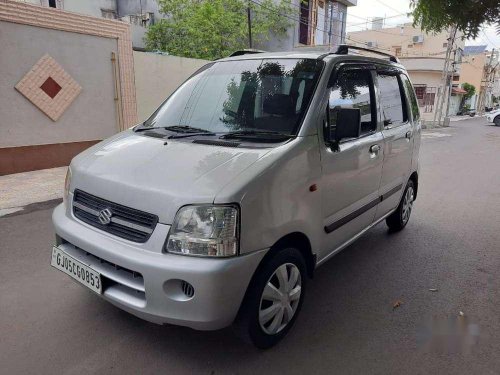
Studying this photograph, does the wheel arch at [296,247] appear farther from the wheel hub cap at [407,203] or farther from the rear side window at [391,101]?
the wheel hub cap at [407,203]

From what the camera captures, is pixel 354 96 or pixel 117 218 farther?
pixel 354 96

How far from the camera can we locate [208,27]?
14.6 metres

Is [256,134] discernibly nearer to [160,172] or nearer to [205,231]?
[160,172]

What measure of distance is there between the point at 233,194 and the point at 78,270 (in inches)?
45.7

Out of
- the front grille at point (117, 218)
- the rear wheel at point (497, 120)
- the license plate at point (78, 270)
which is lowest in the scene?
the rear wheel at point (497, 120)

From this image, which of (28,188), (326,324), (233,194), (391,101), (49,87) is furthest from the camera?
(49,87)

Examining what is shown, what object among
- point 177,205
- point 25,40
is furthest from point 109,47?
point 177,205

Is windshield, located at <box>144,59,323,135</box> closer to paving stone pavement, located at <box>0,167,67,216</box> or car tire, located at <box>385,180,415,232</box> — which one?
car tire, located at <box>385,180,415,232</box>

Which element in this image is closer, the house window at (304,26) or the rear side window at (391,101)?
the rear side window at (391,101)

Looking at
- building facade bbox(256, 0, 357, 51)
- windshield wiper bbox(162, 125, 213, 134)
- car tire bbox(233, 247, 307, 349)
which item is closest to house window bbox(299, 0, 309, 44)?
building facade bbox(256, 0, 357, 51)

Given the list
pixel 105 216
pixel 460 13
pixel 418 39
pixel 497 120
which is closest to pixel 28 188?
pixel 105 216

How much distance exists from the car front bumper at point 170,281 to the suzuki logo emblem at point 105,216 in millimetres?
90

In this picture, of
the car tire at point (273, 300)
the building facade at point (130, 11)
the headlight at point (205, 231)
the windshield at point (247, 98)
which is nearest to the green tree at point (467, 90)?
the building facade at point (130, 11)

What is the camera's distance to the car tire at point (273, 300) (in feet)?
7.65
